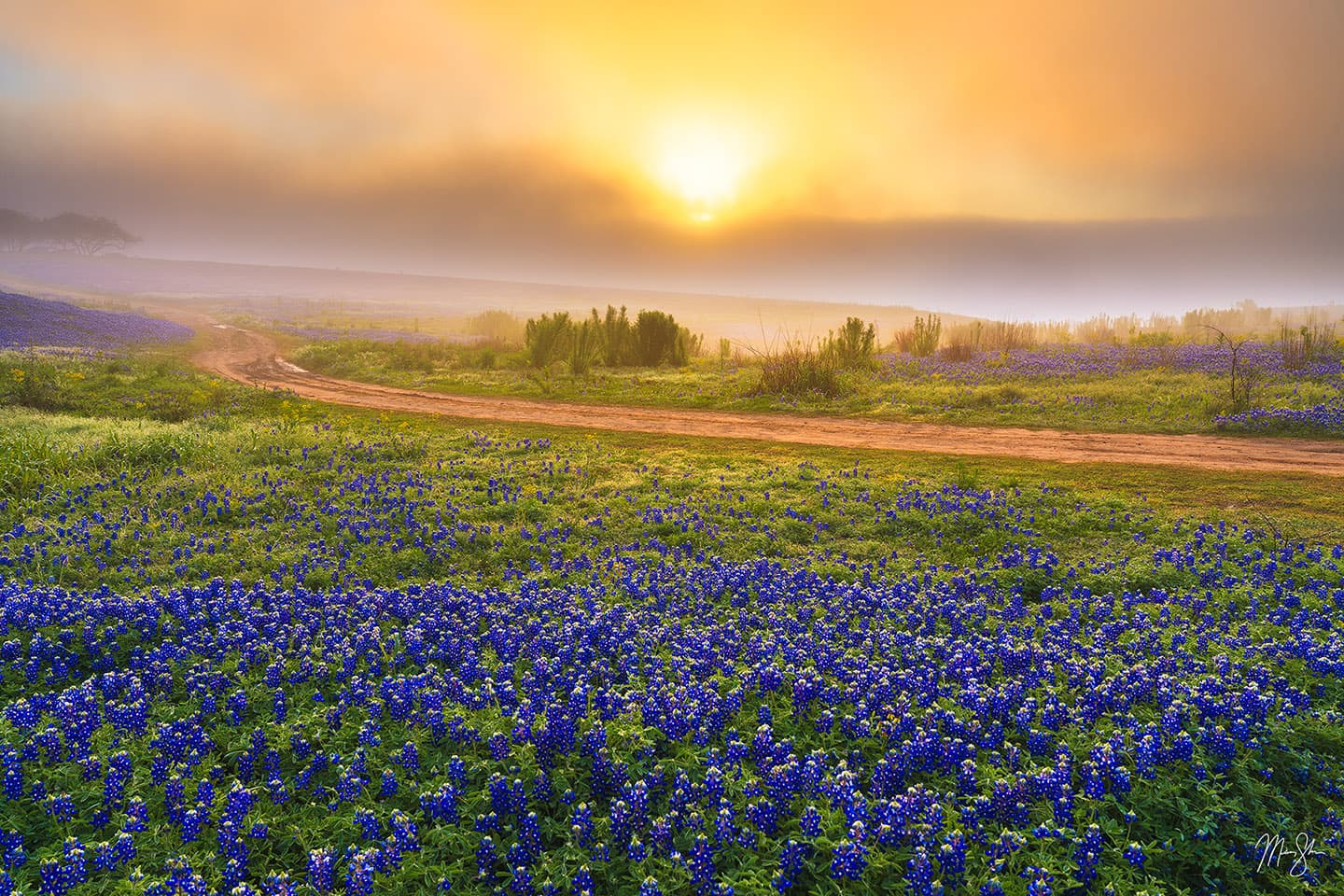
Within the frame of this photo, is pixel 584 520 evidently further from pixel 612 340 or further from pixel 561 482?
pixel 612 340

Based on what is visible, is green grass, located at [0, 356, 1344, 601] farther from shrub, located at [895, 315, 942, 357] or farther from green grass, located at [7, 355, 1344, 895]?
shrub, located at [895, 315, 942, 357]

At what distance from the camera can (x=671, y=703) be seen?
5.10 metres

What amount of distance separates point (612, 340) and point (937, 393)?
1631 cm

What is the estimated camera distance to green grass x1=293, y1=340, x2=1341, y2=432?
18625mm

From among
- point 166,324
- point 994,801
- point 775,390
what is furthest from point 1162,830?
point 166,324

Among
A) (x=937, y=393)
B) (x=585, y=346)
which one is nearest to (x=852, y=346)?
(x=937, y=393)

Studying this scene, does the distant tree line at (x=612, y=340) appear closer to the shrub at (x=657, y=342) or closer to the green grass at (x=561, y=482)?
the shrub at (x=657, y=342)

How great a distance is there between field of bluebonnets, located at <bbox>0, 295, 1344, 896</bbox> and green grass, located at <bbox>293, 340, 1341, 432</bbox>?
853 cm

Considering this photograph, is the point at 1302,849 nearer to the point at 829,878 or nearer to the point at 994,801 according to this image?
the point at 994,801

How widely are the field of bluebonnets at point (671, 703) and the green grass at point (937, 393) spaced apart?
28.0 ft

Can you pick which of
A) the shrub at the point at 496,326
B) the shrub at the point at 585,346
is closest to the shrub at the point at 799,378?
the shrub at the point at 585,346

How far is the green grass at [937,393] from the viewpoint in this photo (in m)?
18.6

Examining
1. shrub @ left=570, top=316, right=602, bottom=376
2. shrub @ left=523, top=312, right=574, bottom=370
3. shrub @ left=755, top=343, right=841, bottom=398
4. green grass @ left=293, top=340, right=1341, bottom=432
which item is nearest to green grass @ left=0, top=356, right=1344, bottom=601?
green grass @ left=293, top=340, right=1341, bottom=432

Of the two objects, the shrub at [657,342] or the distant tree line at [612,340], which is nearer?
the distant tree line at [612,340]
